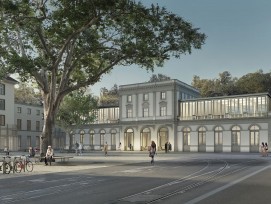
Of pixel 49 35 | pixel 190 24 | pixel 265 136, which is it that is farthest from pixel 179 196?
pixel 265 136

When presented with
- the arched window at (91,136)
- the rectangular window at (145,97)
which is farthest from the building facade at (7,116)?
the rectangular window at (145,97)

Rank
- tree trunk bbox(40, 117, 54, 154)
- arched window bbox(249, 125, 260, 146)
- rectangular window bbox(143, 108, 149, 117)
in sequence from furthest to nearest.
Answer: rectangular window bbox(143, 108, 149, 117), arched window bbox(249, 125, 260, 146), tree trunk bbox(40, 117, 54, 154)

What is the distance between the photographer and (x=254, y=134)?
62.3m

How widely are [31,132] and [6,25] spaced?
56537 millimetres

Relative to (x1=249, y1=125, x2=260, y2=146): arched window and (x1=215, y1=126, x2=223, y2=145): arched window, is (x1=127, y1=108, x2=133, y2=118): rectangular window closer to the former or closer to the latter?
→ (x1=215, y1=126, x2=223, y2=145): arched window

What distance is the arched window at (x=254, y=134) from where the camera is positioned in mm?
61906

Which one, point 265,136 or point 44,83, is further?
point 265,136

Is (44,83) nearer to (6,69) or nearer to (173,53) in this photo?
(6,69)

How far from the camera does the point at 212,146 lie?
65.6m

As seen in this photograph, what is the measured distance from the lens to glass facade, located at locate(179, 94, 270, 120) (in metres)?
63.8

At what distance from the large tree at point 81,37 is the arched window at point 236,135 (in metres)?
33.1

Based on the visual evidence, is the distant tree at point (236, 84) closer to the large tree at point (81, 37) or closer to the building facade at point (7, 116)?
the building facade at point (7, 116)

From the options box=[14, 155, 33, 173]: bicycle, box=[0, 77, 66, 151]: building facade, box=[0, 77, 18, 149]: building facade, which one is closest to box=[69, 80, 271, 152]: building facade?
box=[0, 77, 66, 151]: building facade

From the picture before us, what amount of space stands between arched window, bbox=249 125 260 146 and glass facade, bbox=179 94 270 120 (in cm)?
197
